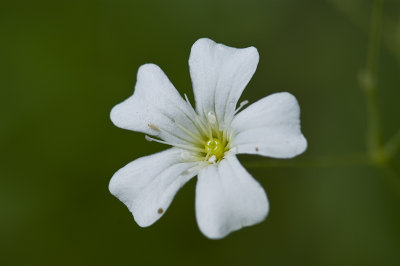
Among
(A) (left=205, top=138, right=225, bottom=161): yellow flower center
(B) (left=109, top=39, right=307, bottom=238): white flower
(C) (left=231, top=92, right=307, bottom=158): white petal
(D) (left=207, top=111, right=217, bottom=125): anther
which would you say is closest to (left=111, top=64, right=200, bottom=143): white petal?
(B) (left=109, top=39, right=307, bottom=238): white flower

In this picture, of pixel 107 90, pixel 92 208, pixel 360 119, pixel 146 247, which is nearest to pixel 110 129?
pixel 107 90

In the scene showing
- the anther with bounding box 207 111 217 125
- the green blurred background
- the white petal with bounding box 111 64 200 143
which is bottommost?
the green blurred background

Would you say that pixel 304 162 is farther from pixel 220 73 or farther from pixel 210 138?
pixel 220 73

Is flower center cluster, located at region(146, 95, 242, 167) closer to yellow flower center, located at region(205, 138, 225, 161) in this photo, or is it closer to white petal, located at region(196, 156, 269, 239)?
yellow flower center, located at region(205, 138, 225, 161)

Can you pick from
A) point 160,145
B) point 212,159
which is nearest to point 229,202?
point 212,159

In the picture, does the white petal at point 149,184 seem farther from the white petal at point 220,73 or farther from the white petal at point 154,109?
the white petal at point 220,73

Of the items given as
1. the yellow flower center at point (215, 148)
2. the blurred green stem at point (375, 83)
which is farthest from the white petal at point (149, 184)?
the blurred green stem at point (375, 83)
